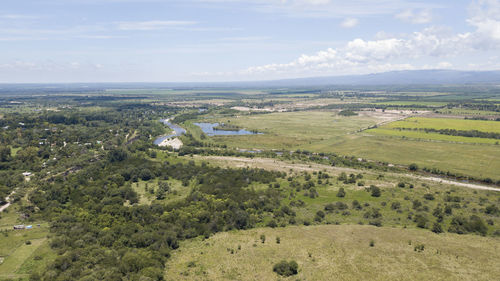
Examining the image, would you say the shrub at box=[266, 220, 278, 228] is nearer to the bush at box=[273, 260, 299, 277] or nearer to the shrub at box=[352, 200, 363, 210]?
the bush at box=[273, 260, 299, 277]

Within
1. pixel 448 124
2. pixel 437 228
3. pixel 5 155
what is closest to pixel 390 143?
pixel 448 124

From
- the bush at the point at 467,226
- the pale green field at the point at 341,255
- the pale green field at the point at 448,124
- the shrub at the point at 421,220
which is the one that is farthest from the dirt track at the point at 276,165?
the pale green field at the point at 448,124

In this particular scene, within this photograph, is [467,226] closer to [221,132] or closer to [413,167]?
[413,167]

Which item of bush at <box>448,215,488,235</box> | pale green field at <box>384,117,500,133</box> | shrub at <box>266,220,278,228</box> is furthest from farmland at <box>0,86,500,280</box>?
pale green field at <box>384,117,500,133</box>

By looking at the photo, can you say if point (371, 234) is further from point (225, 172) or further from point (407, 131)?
point (407, 131)

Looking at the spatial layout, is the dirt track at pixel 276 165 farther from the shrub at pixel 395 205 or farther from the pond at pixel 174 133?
the pond at pixel 174 133

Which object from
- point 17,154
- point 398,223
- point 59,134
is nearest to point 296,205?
point 398,223
